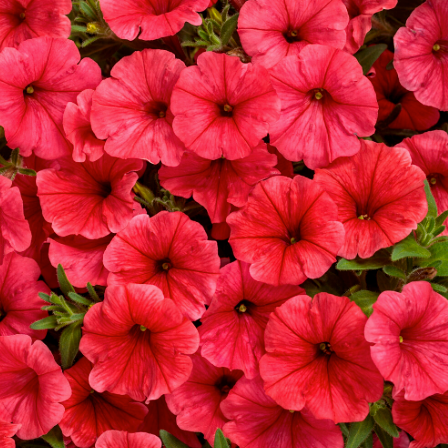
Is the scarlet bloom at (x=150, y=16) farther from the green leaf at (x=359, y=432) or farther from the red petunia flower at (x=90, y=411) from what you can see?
the green leaf at (x=359, y=432)

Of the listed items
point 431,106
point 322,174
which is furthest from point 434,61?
point 322,174

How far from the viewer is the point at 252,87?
815 millimetres

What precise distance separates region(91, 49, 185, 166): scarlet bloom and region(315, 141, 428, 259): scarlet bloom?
24cm

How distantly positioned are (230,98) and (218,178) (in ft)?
0.40

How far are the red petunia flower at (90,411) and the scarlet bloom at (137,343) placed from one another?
59 mm

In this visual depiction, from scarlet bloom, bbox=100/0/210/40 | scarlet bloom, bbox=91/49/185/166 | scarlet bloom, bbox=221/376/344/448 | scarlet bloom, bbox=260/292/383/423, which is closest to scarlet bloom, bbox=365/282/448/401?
scarlet bloom, bbox=260/292/383/423

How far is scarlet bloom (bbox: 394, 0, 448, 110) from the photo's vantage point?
3.02ft

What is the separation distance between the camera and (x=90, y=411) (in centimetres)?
90

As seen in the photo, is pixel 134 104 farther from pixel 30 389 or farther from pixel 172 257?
pixel 30 389

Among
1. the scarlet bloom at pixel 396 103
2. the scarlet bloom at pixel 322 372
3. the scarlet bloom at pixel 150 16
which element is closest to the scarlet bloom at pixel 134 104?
the scarlet bloom at pixel 150 16

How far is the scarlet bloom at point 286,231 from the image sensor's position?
0.80 metres

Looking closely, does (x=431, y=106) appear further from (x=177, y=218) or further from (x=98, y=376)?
(x=98, y=376)

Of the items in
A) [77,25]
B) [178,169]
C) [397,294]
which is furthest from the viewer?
[77,25]

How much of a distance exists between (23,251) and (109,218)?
182 millimetres
